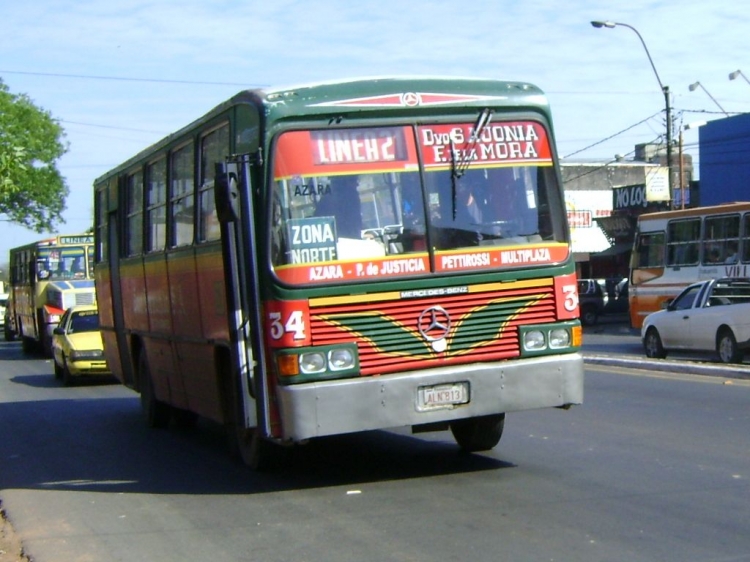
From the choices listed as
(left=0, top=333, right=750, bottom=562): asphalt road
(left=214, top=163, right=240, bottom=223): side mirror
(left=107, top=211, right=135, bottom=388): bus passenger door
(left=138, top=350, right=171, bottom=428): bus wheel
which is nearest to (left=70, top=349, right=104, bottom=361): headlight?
(left=107, top=211, right=135, bottom=388): bus passenger door

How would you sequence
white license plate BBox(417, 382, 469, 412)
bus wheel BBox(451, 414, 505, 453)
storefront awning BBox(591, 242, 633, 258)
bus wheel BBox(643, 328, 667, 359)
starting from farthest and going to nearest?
storefront awning BBox(591, 242, 633, 258) → bus wheel BBox(643, 328, 667, 359) → bus wheel BBox(451, 414, 505, 453) → white license plate BBox(417, 382, 469, 412)

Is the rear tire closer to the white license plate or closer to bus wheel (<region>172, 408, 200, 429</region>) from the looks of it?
bus wheel (<region>172, 408, 200, 429</region>)

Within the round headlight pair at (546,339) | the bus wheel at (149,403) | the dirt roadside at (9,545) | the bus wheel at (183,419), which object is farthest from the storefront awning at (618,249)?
the dirt roadside at (9,545)

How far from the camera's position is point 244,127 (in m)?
8.88

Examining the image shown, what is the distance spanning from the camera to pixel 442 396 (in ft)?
28.5

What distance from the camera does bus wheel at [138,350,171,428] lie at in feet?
44.9

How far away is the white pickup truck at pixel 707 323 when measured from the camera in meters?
20.0

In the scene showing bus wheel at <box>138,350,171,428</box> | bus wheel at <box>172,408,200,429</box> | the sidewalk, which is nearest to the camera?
bus wheel at <box>138,350,171,428</box>

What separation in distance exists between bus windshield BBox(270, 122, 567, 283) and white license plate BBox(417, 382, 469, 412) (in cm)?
87

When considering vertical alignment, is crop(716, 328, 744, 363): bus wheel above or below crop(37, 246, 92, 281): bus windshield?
below

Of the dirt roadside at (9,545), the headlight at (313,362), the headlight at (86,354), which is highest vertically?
the headlight at (313,362)

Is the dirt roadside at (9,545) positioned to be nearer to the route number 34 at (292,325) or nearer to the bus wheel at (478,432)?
the route number 34 at (292,325)

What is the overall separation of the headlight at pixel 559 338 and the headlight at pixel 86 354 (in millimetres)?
13973

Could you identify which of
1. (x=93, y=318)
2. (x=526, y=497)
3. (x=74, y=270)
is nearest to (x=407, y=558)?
(x=526, y=497)
